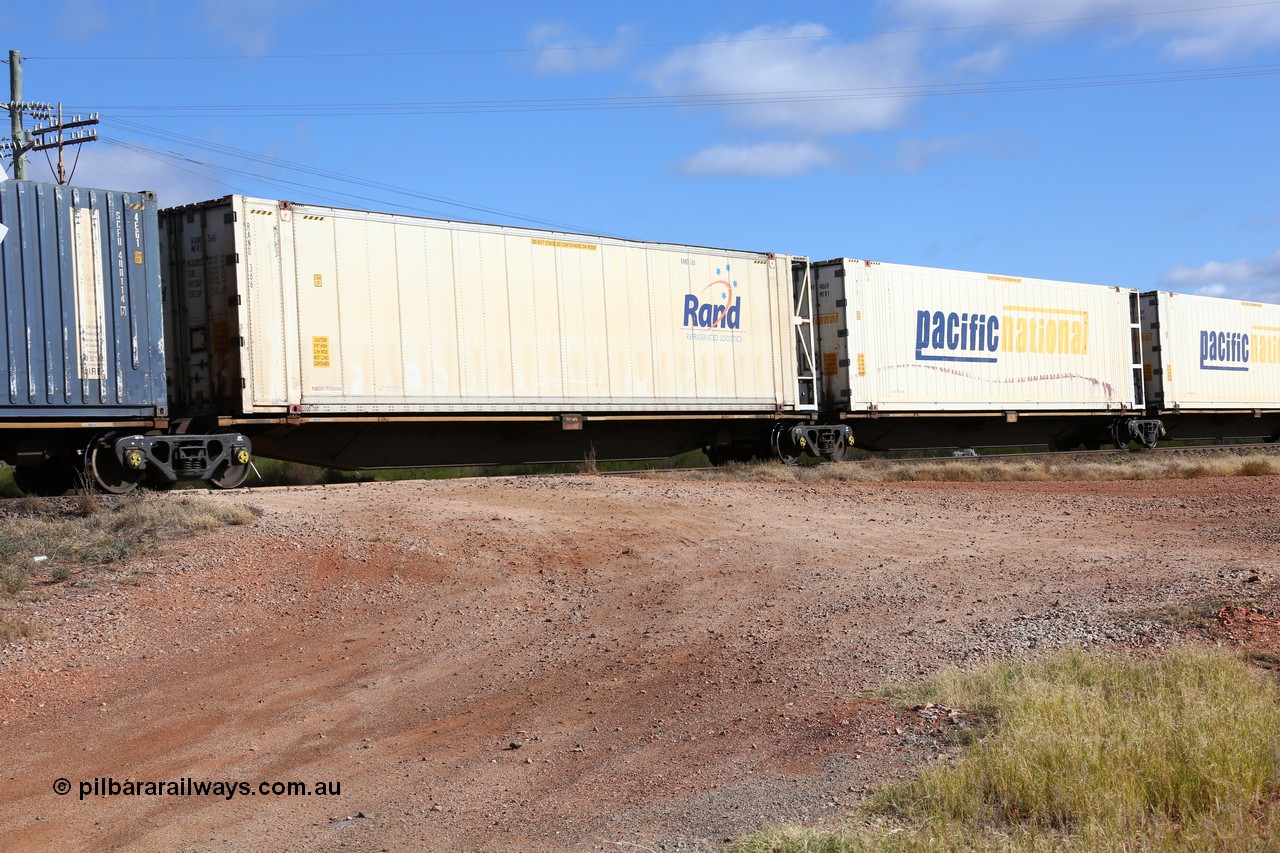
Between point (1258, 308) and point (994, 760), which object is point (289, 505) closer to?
point (994, 760)

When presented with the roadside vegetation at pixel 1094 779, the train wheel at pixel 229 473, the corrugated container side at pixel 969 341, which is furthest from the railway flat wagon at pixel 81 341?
the corrugated container side at pixel 969 341

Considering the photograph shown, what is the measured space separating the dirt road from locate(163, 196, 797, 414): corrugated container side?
2.73 m

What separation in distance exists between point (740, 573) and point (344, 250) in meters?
8.20

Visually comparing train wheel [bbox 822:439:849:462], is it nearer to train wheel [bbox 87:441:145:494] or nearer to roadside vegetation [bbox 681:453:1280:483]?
roadside vegetation [bbox 681:453:1280:483]

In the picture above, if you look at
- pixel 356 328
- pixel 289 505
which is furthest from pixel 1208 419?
pixel 289 505

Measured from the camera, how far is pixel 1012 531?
41.5ft

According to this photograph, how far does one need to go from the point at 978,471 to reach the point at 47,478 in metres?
14.2

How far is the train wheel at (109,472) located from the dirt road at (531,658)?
149 cm

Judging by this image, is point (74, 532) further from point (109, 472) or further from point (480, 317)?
point (480, 317)

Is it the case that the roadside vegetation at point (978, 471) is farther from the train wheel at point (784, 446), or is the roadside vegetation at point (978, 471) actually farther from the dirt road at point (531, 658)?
→ the dirt road at point (531, 658)

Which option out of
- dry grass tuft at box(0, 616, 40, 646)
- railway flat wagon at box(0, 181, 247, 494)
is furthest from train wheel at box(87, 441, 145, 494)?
dry grass tuft at box(0, 616, 40, 646)

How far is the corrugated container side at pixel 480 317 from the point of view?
49.2ft

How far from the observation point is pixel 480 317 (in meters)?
17.1

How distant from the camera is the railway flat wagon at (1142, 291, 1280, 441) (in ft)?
97.1
